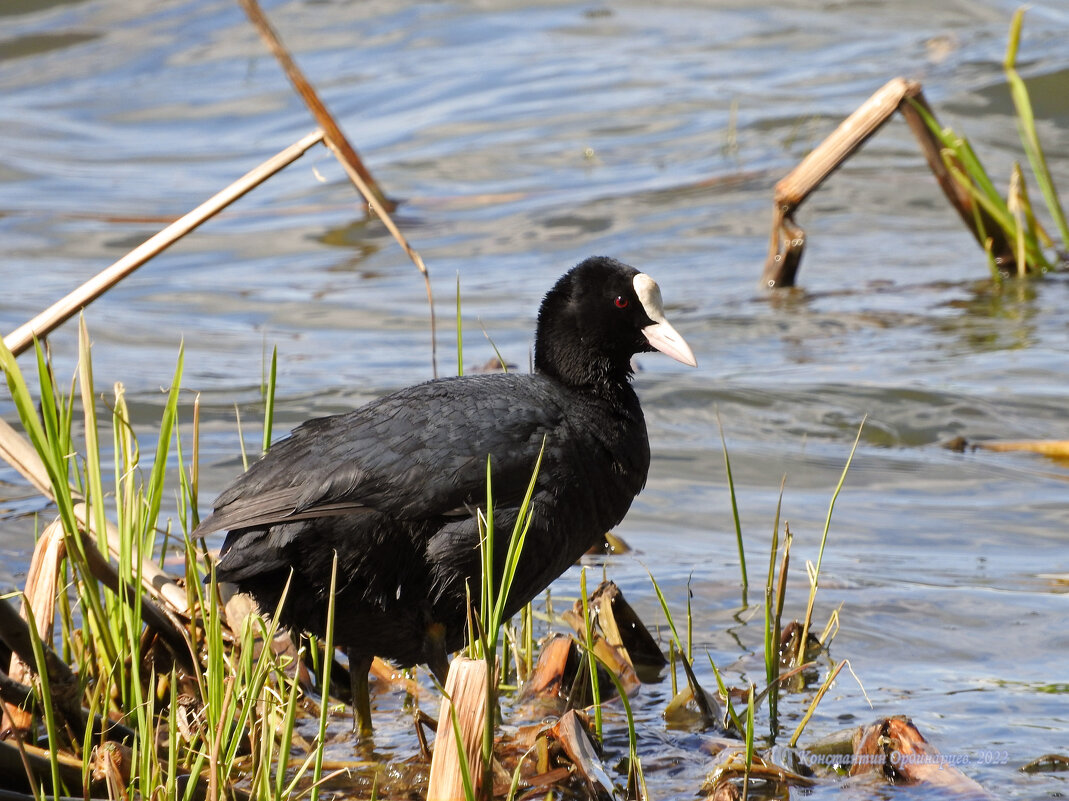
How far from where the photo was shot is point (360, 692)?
3.00 meters

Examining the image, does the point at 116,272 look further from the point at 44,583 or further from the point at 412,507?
the point at 412,507

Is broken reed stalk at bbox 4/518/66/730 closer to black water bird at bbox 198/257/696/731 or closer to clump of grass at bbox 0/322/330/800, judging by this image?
clump of grass at bbox 0/322/330/800

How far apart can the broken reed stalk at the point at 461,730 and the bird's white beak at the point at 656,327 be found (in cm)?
146

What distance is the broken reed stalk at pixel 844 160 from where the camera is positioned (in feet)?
18.7

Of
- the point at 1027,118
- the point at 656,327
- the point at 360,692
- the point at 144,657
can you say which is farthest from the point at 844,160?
the point at 144,657

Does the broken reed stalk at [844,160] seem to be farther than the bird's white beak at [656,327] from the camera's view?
Yes

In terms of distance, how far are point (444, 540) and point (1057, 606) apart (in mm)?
1771

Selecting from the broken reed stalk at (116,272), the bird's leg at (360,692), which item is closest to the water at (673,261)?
the bird's leg at (360,692)

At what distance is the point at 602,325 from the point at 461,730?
149 centimetres

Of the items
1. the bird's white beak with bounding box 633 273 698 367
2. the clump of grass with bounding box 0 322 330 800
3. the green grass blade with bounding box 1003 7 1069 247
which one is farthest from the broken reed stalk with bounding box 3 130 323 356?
the green grass blade with bounding box 1003 7 1069 247

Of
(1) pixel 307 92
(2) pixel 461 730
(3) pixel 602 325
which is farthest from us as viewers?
(1) pixel 307 92

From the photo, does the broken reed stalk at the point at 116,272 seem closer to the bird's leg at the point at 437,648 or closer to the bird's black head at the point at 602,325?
the bird's black head at the point at 602,325

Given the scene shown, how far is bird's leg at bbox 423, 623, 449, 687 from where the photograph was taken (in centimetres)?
300

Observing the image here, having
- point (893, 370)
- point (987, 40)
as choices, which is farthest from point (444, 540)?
point (987, 40)
